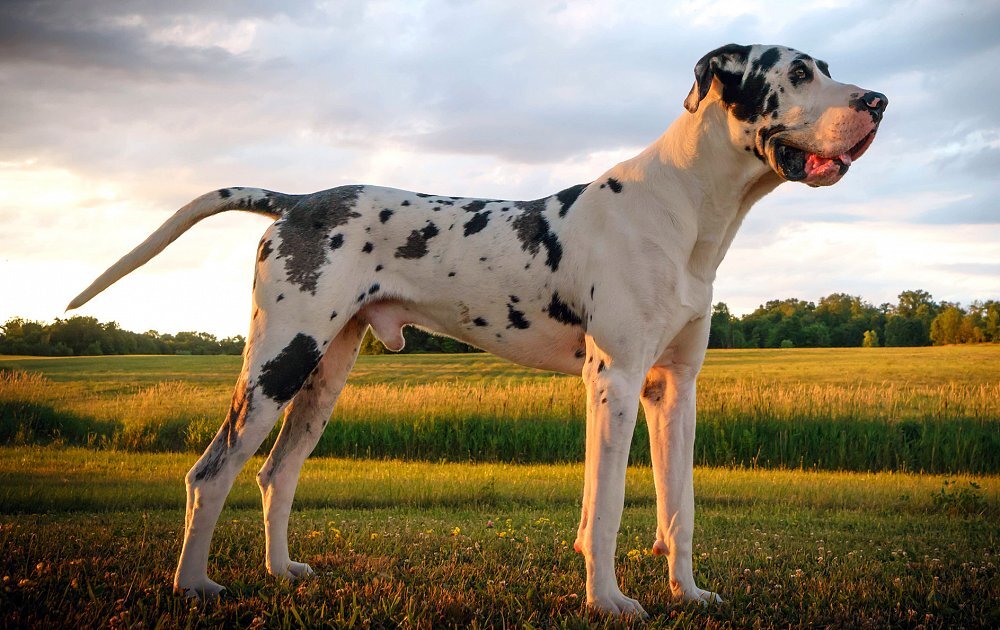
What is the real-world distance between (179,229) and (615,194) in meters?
3.11

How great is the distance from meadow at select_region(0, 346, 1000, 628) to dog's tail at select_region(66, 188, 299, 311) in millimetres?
2129

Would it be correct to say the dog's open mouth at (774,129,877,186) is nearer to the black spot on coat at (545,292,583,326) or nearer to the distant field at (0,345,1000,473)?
the black spot on coat at (545,292,583,326)

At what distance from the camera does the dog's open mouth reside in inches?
164

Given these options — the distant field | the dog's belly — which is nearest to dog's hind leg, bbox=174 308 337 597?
the dog's belly

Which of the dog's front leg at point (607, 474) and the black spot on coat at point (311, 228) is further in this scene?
the black spot on coat at point (311, 228)

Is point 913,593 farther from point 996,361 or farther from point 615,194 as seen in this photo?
point 996,361

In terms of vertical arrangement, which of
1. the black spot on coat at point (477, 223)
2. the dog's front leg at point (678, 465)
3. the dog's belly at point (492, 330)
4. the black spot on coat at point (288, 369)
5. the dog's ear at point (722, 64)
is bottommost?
the dog's front leg at point (678, 465)

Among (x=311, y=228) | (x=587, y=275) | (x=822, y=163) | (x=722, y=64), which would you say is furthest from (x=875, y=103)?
(x=311, y=228)

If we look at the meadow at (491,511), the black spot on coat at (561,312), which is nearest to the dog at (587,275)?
the black spot on coat at (561,312)

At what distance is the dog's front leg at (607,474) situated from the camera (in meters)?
4.32

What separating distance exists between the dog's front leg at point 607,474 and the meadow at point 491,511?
22 cm

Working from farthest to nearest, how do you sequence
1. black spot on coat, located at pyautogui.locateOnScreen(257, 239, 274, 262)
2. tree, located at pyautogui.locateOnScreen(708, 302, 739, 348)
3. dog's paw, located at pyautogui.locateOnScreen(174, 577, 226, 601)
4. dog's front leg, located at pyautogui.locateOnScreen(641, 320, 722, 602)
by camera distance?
tree, located at pyautogui.locateOnScreen(708, 302, 739, 348) < black spot on coat, located at pyautogui.locateOnScreen(257, 239, 274, 262) < dog's front leg, located at pyautogui.locateOnScreen(641, 320, 722, 602) < dog's paw, located at pyautogui.locateOnScreen(174, 577, 226, 601)

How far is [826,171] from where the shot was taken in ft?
13.8

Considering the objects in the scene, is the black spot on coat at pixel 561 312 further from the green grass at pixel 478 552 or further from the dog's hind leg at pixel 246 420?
the green grass at pixel 478 552
